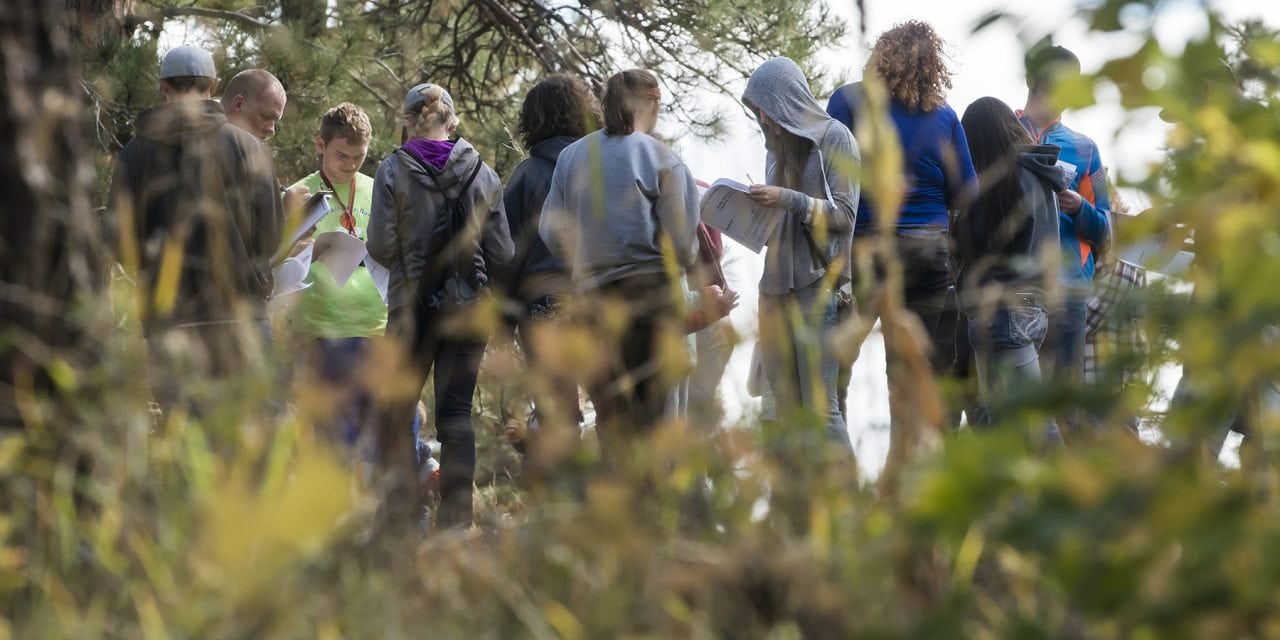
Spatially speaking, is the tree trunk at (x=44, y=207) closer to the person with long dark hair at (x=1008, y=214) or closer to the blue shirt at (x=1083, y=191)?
the person with long dark hair at (x=1008, y=214)

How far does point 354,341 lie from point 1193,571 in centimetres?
385

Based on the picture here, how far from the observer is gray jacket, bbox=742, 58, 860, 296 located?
4426mm

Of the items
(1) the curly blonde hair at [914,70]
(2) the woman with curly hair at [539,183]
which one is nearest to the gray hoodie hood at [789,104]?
(1) the curly blonde hair at [914,70]

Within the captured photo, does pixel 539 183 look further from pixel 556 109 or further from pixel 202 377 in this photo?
pixel 202 377

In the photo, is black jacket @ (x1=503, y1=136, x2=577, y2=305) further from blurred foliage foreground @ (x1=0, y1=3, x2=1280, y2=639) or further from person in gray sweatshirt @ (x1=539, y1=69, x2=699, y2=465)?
blurred foliage foreground @ (x1=0, y1=3, x2=1280, y2=639)

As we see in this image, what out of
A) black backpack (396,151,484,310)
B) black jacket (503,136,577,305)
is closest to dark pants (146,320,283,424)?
black backpack (396,151,484,310)

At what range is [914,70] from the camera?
4.65m

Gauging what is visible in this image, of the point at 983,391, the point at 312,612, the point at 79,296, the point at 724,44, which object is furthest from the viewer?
the point at 724,44

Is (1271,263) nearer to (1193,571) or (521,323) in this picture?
(1193,571)

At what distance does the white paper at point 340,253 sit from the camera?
4.86 meters

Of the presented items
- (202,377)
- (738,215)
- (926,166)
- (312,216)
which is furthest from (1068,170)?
(202,377)

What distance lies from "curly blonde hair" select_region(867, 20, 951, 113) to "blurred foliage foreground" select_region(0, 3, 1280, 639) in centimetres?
285

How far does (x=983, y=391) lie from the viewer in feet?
6.95

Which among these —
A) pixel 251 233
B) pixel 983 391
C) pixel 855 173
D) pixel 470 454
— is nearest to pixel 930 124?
pixel 470 454
